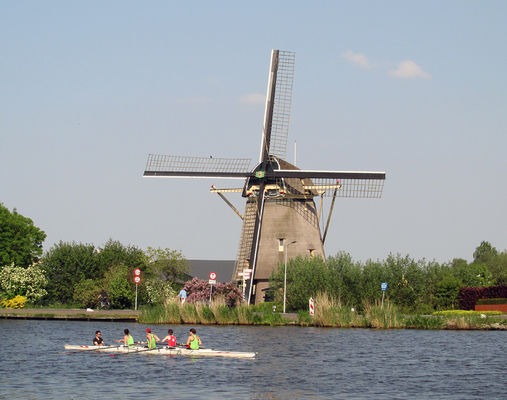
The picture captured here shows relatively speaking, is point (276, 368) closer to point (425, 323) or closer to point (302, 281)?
point (425, 323)

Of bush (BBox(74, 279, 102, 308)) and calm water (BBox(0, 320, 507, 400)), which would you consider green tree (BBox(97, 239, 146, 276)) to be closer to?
Result: bush (BBox(74, 279, 102, 308))

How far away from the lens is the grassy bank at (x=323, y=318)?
60594mm

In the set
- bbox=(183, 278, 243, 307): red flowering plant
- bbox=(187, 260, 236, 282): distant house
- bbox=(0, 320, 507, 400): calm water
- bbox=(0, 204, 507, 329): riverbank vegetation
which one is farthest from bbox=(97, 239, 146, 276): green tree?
bbox=(187, 260, 236, 282): distant house

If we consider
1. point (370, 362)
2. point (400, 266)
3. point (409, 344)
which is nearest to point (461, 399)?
point (370, 362)

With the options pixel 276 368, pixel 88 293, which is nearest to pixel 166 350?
pixel 276 368

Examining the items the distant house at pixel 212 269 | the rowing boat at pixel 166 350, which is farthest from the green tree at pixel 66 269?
the distant house at pixel 212 269

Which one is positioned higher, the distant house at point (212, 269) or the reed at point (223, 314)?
the distant house at point (212, 269)

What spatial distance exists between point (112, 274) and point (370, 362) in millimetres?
45354

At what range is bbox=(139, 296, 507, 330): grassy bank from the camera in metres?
60.6

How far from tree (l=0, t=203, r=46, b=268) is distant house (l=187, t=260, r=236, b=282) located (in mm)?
63111

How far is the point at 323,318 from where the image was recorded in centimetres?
6078

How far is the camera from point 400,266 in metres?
73.4

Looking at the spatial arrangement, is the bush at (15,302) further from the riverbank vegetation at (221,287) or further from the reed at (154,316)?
the reed at (154,316)

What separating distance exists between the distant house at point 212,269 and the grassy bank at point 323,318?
91354 mm
